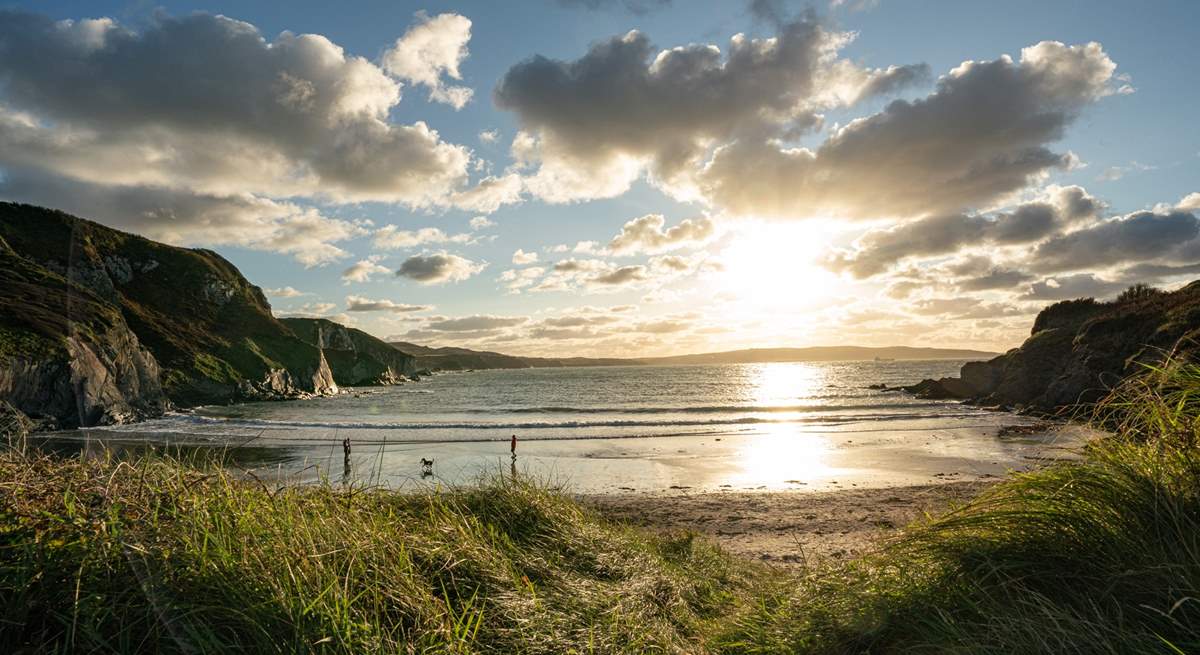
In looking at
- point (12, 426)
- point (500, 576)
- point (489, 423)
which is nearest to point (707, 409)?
point (489, 423)

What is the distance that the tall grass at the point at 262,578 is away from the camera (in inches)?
98.2

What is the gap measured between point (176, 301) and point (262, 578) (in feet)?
289

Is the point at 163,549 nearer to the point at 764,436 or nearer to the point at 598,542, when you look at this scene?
the point at 598,542

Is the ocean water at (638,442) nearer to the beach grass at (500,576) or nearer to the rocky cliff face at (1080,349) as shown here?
the rocky cliff face at (1080,349)

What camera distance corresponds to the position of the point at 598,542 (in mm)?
5695

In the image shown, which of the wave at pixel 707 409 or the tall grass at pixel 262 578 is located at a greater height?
the tall grass at pixel 262 578

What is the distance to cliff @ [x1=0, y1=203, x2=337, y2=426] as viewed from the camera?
32.6 meters

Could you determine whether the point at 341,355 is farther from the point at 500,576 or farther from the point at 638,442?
the point at 500,576

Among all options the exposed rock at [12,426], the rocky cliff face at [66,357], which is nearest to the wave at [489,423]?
the rocky cliff face at [66,357]

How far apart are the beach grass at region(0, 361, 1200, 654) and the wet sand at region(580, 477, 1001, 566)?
6634mm

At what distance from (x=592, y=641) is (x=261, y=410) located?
186ft

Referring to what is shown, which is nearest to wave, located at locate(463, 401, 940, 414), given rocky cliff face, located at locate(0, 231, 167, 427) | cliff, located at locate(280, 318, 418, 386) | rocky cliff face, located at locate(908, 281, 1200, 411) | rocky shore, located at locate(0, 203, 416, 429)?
rocky cliff face, located at locate(908, 281, 1200, 411)

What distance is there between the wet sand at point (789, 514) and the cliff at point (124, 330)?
114 feet

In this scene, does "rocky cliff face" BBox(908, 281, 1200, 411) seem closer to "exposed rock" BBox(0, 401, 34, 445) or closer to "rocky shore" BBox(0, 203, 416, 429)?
"exposed rock" BBox(0, 401, 34, 445)
